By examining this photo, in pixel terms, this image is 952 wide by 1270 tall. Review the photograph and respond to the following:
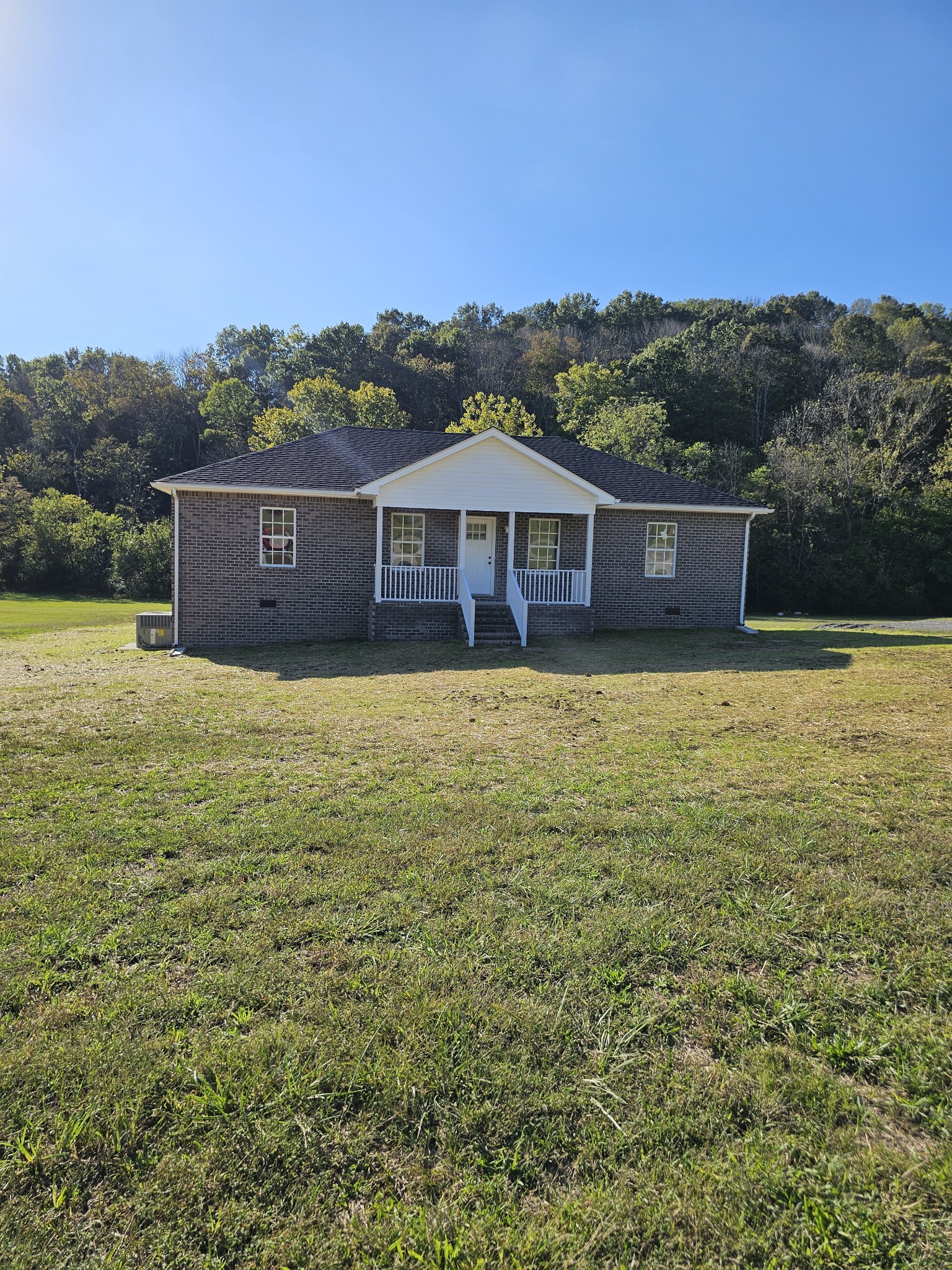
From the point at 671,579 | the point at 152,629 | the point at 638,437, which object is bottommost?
the point at 152,629

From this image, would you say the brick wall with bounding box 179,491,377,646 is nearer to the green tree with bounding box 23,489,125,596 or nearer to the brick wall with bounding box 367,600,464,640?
the brick wall with bounding box 367,600,464,640

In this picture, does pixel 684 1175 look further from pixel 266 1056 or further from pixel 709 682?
pixel 709 682

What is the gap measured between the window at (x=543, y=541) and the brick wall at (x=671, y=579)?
1.01m

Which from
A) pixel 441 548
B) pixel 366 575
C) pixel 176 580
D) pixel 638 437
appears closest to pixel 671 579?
pixel 441 548

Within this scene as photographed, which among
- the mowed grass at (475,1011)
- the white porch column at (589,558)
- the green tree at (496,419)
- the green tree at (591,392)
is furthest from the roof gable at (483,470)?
the green tree at (591,392)

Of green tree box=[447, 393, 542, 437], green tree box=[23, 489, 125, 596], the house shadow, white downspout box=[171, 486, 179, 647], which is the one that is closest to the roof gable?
the house shadow

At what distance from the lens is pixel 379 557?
51.2ft

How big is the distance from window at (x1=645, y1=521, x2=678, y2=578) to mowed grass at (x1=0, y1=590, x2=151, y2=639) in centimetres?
1312

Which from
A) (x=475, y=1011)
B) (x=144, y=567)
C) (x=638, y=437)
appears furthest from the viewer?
(x=638, y=437)

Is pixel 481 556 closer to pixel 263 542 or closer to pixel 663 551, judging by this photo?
pixel 663 551

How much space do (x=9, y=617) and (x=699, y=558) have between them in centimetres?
2041

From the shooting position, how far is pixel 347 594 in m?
16.1

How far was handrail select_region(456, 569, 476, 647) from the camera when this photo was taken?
1461 centimetres

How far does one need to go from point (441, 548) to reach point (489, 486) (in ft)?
6.64
